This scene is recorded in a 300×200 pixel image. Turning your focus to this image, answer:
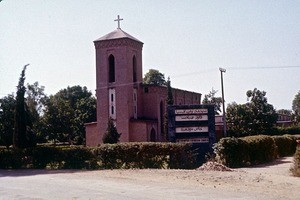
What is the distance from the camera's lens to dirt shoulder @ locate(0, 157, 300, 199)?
11.9 m

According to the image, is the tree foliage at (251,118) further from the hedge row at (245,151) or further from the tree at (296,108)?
the hedge row at (245,151)

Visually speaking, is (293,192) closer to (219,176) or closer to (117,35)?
(219,176)

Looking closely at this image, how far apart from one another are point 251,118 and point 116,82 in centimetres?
2243

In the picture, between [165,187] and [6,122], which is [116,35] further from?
[165,187]

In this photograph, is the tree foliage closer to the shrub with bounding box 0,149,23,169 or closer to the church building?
the church building

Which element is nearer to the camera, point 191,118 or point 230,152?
point 230,152

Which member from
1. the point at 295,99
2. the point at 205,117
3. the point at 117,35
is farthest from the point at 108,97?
the point at 295,99

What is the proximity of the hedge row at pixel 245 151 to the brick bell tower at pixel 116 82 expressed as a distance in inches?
810

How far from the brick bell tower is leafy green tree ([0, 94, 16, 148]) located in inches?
384

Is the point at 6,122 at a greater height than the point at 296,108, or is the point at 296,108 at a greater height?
the point at 296,108

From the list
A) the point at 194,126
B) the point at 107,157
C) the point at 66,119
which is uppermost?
the point at 66,119

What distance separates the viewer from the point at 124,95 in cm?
4622

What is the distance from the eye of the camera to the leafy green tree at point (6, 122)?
1811 inches

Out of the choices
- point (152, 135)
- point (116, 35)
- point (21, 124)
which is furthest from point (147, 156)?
point (116, 35)
